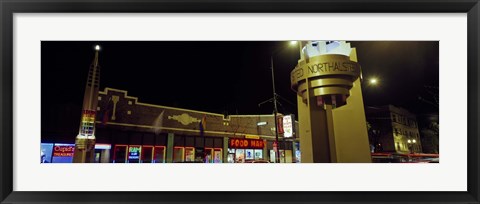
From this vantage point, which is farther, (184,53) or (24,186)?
(184,53)

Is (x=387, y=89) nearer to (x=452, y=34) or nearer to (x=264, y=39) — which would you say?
(x=452, y=34)

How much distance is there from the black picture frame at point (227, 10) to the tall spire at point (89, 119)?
34cm

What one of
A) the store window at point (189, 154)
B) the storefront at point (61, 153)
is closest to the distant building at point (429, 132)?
the store window at point (189, 154)

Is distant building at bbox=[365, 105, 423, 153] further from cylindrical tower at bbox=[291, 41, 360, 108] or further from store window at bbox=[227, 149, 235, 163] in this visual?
store window at bbox=[227, 149, 235, 163]

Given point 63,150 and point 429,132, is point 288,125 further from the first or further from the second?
point 63,150

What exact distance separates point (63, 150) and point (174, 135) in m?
0.89

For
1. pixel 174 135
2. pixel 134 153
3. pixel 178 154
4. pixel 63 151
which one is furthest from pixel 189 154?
pixel 63 151

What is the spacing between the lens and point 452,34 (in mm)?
2502

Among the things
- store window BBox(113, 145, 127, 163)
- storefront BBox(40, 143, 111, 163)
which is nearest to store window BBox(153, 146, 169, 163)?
store window BBox(113, 145, 127, 163)

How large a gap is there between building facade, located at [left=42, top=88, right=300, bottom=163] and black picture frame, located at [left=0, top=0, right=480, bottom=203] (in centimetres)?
33

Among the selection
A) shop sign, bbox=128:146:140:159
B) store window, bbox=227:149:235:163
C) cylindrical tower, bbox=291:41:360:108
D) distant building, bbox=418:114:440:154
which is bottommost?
store window, bbox=227:149:235:163

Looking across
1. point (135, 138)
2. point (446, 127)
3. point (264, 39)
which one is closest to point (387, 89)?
point (446, 127)

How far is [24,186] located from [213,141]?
1.48 m

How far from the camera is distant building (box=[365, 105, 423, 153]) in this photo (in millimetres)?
2707
